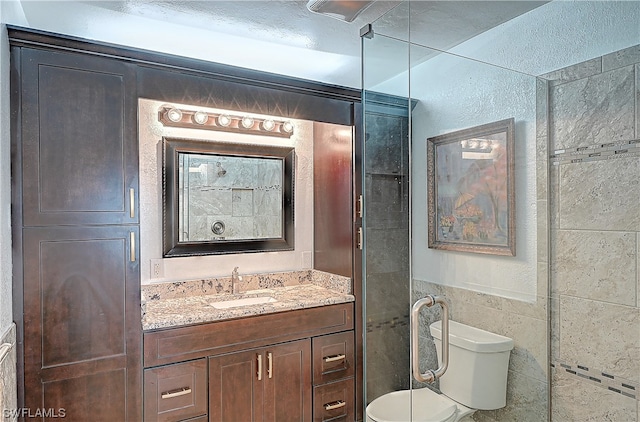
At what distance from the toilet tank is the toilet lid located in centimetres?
5

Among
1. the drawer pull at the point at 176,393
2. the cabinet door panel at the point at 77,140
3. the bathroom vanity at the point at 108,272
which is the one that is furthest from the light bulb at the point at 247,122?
the drawer pull at the point at 176,393

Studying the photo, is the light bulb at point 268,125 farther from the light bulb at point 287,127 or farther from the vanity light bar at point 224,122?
the light bulb at point 287,127

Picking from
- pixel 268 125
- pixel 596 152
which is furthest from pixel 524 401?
pixel 268 125

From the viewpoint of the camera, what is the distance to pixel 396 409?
178 centimetres

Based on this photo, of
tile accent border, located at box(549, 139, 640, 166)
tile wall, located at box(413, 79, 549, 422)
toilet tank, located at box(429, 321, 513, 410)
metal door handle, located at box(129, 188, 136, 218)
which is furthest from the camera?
metal door handle, located at box(129, 188, 136, 218)

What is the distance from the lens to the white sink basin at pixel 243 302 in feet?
8.87

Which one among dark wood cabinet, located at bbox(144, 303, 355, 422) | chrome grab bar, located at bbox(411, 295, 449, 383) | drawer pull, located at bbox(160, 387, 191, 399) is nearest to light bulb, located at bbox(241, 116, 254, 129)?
dark wood cabinet, located at bbox(144, 303, 355, 422)

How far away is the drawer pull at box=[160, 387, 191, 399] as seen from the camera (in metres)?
2.24

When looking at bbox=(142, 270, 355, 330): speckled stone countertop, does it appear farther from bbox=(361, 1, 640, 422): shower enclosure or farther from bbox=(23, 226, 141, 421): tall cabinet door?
bbox=(361, 1, 640, 422): shower enclosure

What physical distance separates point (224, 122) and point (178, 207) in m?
0.68

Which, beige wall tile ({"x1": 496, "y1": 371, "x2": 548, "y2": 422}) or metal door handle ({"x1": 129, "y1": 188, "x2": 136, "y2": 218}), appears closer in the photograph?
beige wall tile ({"x1": 496, "y1": 371, "x2": 548, "y2": 422})

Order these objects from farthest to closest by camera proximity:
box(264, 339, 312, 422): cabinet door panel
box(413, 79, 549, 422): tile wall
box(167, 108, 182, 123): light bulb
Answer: box(167, 108, 182, 123): light bulb
box(264, 339, 312, 422): cabinet door panel
box(413, 79, 549, 422): tile wall

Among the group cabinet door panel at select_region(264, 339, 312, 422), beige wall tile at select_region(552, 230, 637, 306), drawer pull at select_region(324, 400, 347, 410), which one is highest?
beige wall tile at select_region(552, 230, 637, 306)

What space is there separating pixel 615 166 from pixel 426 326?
2.88 ft
